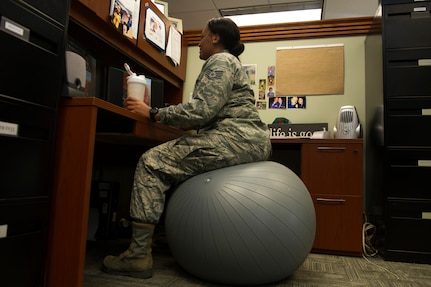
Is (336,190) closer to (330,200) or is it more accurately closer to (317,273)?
(330,200)

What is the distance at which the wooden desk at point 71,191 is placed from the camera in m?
0.98

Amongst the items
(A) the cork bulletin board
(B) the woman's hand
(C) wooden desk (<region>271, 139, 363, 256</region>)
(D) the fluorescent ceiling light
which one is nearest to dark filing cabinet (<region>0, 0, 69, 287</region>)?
(B) the woman's hand

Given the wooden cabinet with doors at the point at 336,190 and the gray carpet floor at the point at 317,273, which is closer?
the gray carpet floor at the point at 317,273

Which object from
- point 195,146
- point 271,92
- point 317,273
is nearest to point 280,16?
point 271,92

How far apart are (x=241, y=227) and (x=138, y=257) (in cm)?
45

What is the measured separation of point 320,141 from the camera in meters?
2.02

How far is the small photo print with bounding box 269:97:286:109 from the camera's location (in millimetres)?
2551

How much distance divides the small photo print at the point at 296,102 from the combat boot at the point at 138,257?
1588 millimetres

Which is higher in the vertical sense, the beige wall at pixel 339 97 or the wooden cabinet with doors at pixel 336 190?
the beige wall at pixel 339 97

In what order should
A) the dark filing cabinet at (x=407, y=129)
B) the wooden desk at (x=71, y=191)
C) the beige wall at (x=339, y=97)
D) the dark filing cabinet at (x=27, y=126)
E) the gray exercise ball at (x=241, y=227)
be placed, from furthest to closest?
the beige wall at (x=339, y=97)
the dark filing cabinet at (x=407, y=129)
the gray exercise ball at (x=241, y=227)
the wooden desk at (x=71, y=191)
the dark filing cabinet at (x=27, y=126)

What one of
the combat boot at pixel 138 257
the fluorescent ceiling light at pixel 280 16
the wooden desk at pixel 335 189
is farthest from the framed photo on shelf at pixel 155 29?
the fluorescent ceiling light at pixel 280 16

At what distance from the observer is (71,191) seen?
1.01 m

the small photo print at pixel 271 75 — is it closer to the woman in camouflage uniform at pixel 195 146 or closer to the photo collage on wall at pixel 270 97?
the photo collage on wall at pixel 270 97

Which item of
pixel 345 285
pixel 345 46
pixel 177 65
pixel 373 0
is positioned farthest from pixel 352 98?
pixel 373 0
